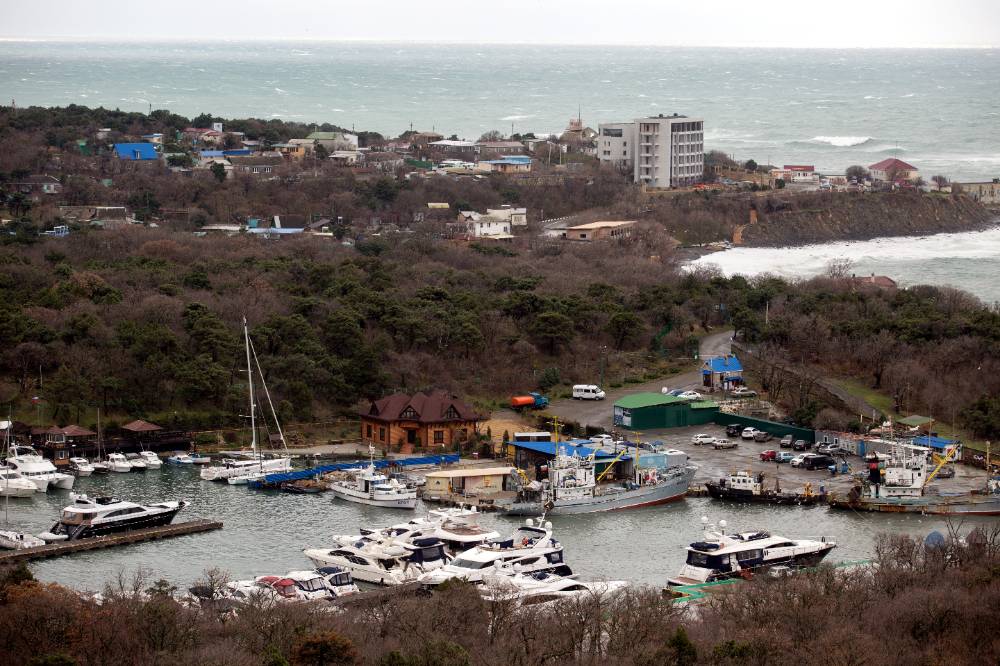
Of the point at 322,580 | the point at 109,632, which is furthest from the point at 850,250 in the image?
the point at 109,632

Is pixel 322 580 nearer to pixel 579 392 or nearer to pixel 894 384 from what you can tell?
pixel 579 392

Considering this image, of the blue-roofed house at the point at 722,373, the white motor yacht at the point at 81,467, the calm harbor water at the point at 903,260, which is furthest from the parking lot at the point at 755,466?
the calm harbor water at the point at 903,260

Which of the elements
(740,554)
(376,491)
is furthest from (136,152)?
(740,554)

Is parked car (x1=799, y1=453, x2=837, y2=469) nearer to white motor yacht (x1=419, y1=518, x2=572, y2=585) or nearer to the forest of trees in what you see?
white motor yacht (x1=419, y1=518, x2=572, y2=585)

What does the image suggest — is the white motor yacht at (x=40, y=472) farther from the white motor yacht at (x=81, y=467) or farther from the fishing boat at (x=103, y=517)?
the fishing boat at (x=103, y=517)

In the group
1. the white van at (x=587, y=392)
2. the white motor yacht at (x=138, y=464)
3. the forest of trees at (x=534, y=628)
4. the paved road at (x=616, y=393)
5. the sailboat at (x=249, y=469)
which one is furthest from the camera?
the white van at (x=587, y=392)

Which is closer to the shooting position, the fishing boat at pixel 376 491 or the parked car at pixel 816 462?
the fishing boat at pixel 376 491
